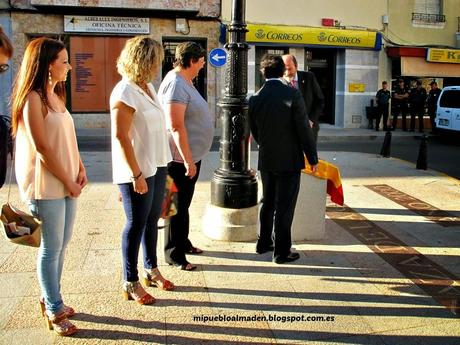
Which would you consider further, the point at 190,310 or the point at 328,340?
the point at 190,310

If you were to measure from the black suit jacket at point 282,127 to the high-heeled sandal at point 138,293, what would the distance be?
153 cm

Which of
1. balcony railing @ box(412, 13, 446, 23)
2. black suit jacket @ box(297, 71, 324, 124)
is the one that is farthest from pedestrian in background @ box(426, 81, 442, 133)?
black suit jacket @ box(297, 71, 324, 124)

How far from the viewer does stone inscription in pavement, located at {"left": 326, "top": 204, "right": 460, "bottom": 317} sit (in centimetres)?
412

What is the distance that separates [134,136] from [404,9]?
18.9 m

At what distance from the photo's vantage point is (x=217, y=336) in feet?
11.1

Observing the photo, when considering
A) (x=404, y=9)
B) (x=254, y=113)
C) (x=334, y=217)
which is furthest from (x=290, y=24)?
(x=254, y=113)

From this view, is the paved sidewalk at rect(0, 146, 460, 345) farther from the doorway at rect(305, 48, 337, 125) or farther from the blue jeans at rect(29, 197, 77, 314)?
the doorway at rect(305, 48, 337, 125)

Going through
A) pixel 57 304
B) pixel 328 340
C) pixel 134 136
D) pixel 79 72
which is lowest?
pixel 328 340

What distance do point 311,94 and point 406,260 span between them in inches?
87.4

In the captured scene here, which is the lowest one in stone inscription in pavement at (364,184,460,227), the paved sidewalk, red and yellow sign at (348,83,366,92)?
the paved sidewalk

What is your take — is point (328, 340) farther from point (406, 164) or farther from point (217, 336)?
point (406, 164)

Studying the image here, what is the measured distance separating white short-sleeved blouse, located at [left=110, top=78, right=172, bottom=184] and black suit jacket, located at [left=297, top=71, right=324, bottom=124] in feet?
8.76

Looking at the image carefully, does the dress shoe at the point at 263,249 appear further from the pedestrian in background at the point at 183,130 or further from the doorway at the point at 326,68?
the doorway at the point at 326,68

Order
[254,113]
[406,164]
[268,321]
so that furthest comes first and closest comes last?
[406,164] < [254,113] < [268,321]
